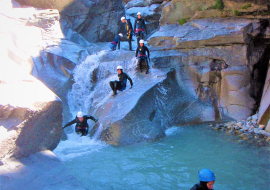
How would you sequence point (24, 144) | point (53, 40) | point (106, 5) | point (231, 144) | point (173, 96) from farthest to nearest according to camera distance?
1. point (106, 5)
2. point (53, 40)
3. point (173, 96)
4. point (231, 144)
5. point (24, 144)

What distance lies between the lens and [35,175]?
3432 mm

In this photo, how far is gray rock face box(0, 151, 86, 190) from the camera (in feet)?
10.5

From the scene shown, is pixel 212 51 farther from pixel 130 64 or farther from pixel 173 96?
pixel 130 64

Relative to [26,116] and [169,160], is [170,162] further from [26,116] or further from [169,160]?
[26,116]

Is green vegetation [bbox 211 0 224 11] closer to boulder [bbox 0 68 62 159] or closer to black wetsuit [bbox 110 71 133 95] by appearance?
black wetsuit [bbox 110 71 133 95]

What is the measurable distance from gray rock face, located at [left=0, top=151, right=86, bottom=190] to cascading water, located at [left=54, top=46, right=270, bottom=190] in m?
1.18

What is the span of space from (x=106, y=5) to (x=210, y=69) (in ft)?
31.3

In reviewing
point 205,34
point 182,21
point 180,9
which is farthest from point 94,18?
point 205,34

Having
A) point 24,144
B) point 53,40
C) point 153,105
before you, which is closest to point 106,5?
point 53,40

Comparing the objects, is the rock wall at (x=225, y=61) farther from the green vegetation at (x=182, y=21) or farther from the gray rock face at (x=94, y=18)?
the gray rock face at (x=94, y=18)

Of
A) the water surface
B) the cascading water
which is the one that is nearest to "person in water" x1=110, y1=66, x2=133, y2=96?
the cascading water

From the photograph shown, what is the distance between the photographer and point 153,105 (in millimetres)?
8016

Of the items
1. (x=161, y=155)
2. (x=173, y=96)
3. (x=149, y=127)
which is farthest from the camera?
(x=173, y=96)

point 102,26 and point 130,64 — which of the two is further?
point 102,26
